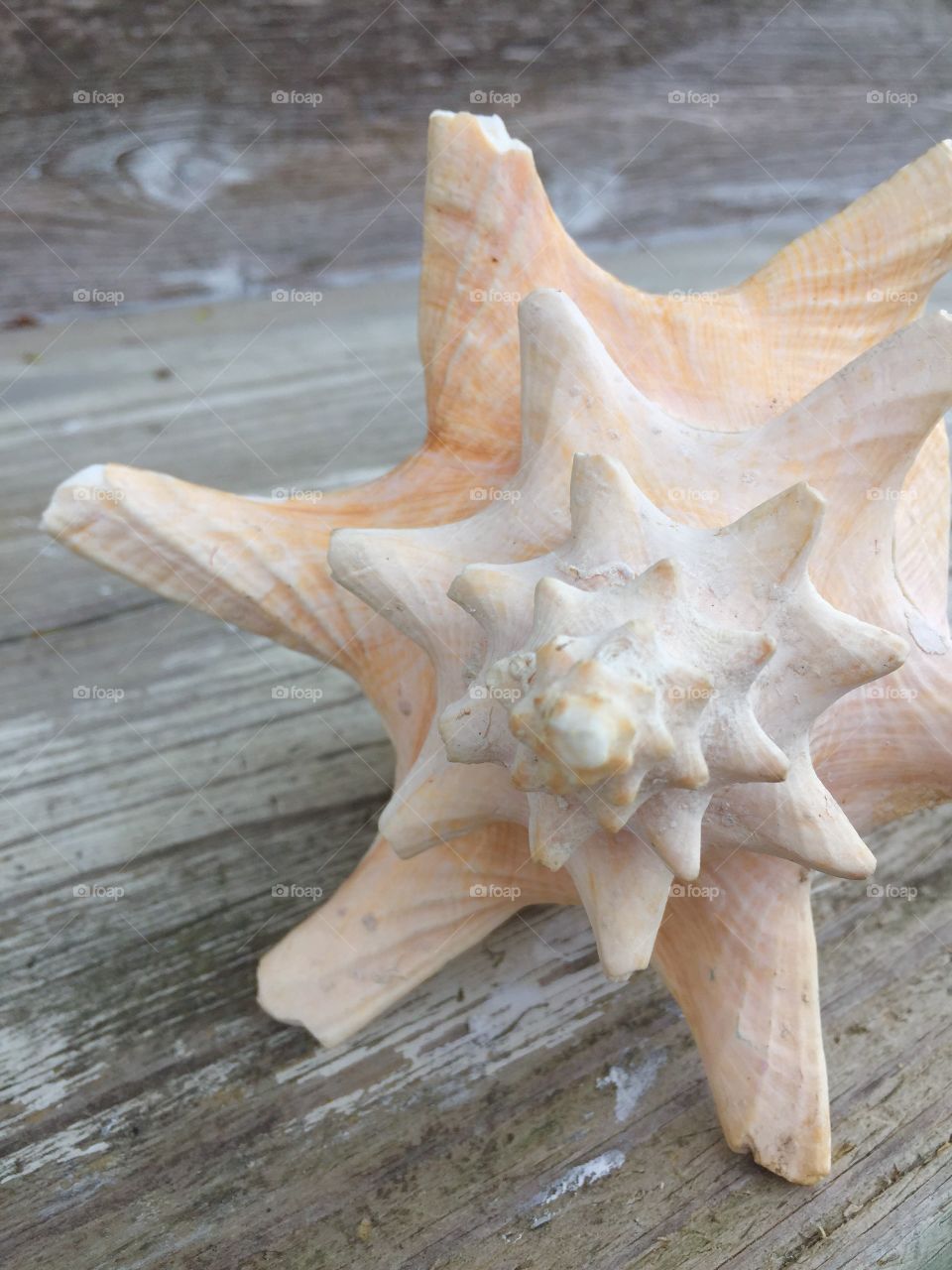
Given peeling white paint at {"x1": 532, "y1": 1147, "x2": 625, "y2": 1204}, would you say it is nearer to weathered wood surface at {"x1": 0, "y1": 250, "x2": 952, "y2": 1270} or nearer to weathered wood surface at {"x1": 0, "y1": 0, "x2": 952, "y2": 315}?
weathered wood surface at {"x1": 0, "y1": 250, "x2": 952, "y2": 1270}

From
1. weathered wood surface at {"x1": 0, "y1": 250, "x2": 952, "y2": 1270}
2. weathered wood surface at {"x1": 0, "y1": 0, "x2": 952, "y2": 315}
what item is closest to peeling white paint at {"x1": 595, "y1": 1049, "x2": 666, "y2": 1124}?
weathered wood surface at {"x1": 0, "y1": 250, "x2": 952, "y2": 1270}

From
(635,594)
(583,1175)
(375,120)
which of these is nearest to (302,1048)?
(583,1175)

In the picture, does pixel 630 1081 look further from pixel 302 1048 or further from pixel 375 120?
pixel 375 120

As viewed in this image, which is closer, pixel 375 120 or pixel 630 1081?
pixel 630 1081

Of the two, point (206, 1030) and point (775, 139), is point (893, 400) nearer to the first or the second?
point (206, 1030)

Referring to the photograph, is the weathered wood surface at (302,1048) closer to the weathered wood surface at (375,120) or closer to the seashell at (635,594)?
the seashell at (635,594)

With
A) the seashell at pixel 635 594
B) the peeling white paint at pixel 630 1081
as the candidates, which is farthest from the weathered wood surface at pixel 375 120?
the peeling white paint at pixel 630 1081

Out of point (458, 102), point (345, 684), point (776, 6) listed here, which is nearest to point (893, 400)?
point (345, 684)
